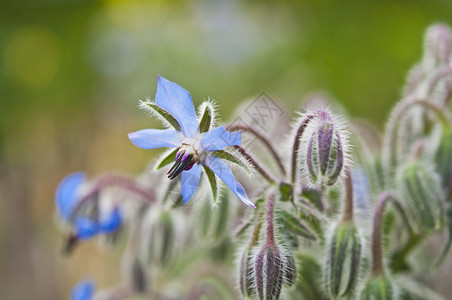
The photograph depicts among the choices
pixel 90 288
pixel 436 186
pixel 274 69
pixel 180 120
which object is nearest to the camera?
pixel 180 120

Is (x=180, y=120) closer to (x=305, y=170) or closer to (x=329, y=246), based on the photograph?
(x=305, y=170)

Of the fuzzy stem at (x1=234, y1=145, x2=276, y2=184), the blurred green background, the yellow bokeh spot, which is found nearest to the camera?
the fuzzy stem at (x1=234, y1=145, x2=276, y2=184)

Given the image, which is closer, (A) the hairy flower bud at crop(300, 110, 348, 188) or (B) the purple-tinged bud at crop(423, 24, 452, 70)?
(A) the hairy flower bud at crop(300, 110, 348, 188)

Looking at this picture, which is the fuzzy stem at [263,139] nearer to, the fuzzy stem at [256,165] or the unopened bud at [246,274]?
the fuzzy stem at [256,165]

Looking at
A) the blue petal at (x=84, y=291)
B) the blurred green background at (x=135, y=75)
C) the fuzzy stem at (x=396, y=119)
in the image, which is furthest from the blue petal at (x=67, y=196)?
the blurred green background at (x=135, y=75)

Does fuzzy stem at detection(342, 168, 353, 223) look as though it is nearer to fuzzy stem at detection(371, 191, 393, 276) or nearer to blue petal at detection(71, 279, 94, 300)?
fuzzy stem at detection(371, 191, 393, 276)

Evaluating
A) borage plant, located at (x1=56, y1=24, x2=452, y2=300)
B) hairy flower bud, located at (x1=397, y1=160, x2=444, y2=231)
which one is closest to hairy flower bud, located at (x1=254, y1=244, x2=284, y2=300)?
borage plant, located at (x1=56, y1=24, x2=452, y2=300)

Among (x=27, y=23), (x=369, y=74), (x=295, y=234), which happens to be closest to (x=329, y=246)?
(x=295, y=234)
